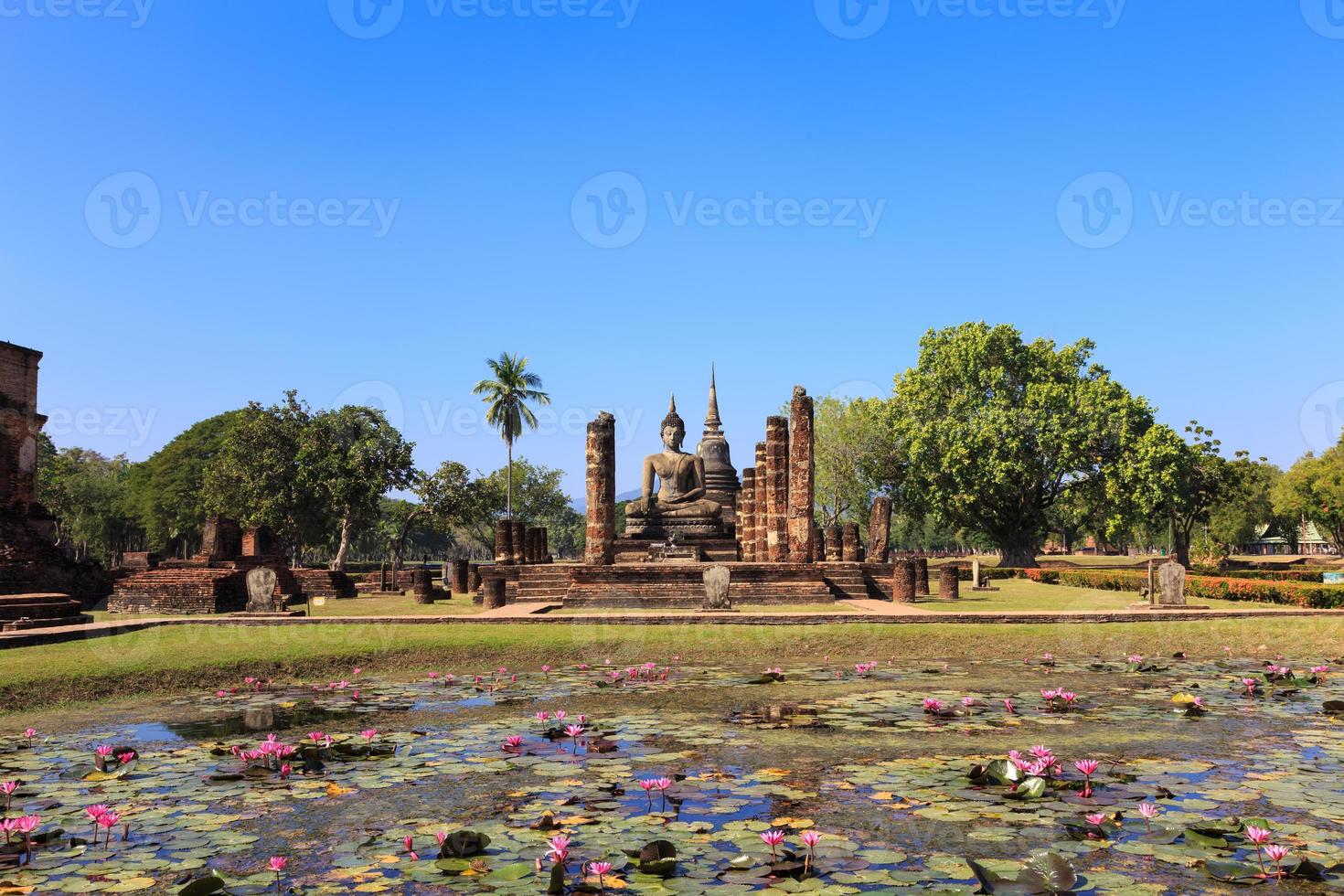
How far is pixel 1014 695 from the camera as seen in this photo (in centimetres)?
1122

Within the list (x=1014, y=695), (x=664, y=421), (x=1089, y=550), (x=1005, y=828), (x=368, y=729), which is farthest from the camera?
(x=1089, y=550)

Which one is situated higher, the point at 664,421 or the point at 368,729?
the point at 664,421

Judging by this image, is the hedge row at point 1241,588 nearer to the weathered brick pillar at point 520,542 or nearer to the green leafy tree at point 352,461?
the weathered brick pillar at point 520,542

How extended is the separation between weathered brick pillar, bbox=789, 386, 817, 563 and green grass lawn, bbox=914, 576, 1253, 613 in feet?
13.7

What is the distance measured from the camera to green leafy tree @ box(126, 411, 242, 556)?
5925 centimetres

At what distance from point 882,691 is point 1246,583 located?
17.1 meters

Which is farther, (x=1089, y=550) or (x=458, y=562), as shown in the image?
(x=1089, y=550)

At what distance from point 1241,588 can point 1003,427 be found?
65.1ft

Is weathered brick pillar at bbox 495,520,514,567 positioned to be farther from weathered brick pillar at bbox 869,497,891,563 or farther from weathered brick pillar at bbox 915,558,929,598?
weathered brick pillar at bbox 915,558,929,598

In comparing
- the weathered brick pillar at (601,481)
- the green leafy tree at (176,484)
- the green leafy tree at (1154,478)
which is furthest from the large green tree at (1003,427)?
the green leafy tree at (176,484)

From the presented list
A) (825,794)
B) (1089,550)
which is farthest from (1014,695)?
(1089,550)

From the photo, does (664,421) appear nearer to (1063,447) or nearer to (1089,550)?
(1063,447)

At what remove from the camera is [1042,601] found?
25969 mm

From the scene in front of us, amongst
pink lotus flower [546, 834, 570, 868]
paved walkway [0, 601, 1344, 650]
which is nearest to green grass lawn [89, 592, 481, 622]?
paved walkway [0, 601, 1344, 650]
